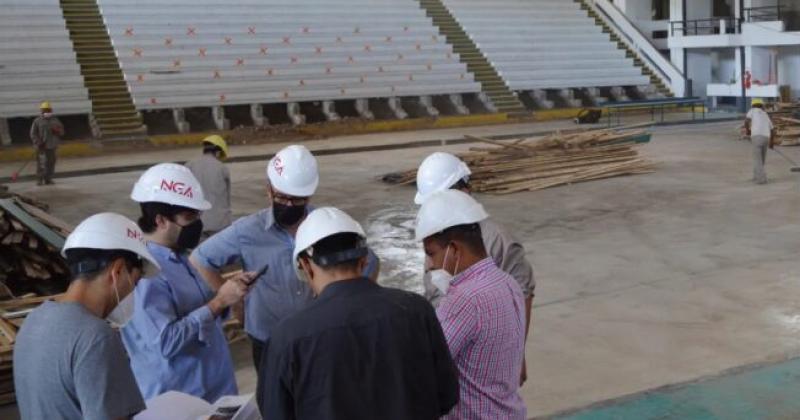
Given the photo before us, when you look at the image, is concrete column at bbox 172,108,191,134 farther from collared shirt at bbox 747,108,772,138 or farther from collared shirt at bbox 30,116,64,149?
collared shirt at bbox 747,108,772,138

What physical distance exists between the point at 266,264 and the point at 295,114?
22.1 m

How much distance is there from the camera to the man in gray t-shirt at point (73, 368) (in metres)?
2.48

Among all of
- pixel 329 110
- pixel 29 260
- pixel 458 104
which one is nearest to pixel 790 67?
pixel 458 104

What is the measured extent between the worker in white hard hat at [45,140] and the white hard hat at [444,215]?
14.7 metres

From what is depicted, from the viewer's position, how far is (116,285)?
2.72 m

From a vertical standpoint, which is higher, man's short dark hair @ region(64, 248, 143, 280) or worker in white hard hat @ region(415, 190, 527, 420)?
man's short dark hair @ region(64, 248, 143, 280)

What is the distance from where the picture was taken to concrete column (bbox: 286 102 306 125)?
84.0 ft

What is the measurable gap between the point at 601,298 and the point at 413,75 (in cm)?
2080

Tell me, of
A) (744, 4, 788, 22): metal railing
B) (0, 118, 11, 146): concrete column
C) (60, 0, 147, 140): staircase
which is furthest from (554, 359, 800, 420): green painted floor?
(744, 4, 788, 22): metal railing

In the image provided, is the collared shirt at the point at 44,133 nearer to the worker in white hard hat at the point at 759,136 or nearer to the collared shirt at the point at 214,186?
the collared shirt at the point at 214,186

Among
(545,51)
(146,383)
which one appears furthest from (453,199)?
(545,51)

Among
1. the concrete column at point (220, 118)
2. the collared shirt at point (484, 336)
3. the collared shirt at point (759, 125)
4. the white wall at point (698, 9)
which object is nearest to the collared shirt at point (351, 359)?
the collared shirt at point (484, 336)

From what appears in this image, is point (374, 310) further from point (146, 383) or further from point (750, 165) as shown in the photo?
point (750, 165)

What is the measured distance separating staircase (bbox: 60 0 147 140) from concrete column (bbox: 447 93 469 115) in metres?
10.1
